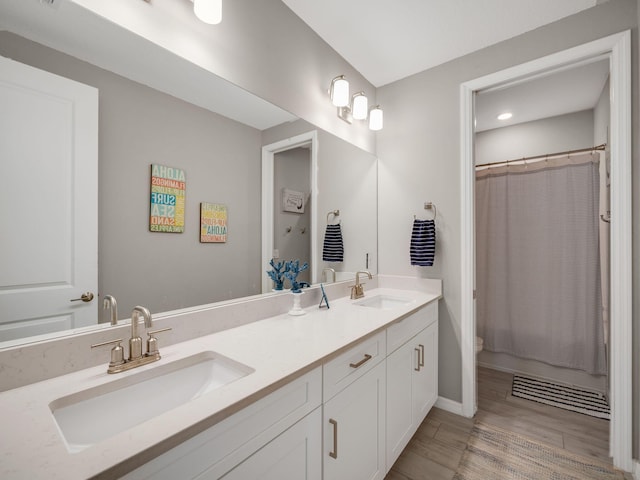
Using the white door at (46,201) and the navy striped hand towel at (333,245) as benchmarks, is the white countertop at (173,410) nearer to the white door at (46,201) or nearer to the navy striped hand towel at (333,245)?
the white door at (46,201)

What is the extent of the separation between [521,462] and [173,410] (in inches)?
76.7

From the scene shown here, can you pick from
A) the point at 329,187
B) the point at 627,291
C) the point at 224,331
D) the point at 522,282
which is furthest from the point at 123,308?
the point at 522,282

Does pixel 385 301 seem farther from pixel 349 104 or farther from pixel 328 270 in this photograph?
pixel 349 104

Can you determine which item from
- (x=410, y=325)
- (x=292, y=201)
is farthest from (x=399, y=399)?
(x=292, y=201)

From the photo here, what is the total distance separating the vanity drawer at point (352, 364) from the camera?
3.42 ft

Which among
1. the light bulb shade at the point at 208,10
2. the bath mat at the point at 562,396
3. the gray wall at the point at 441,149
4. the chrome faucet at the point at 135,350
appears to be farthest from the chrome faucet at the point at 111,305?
the bath mat at the point at 562,396

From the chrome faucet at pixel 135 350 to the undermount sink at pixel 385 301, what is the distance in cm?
138

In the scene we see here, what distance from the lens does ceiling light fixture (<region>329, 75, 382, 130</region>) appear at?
1977 mm

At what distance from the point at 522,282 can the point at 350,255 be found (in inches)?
69.3

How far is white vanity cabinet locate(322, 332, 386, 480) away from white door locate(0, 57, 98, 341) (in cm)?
85

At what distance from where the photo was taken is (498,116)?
3.00 m

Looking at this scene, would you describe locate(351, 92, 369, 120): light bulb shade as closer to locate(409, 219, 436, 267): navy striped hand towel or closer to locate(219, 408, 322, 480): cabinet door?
locate(409, 219, 436, 267): navy striped hand towel

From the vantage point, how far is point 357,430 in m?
1.20

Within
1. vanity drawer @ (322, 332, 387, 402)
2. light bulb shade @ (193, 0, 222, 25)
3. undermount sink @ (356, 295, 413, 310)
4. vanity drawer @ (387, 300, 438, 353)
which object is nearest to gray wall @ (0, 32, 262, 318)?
light bulb shade @ (193, 0, 222, 25)
